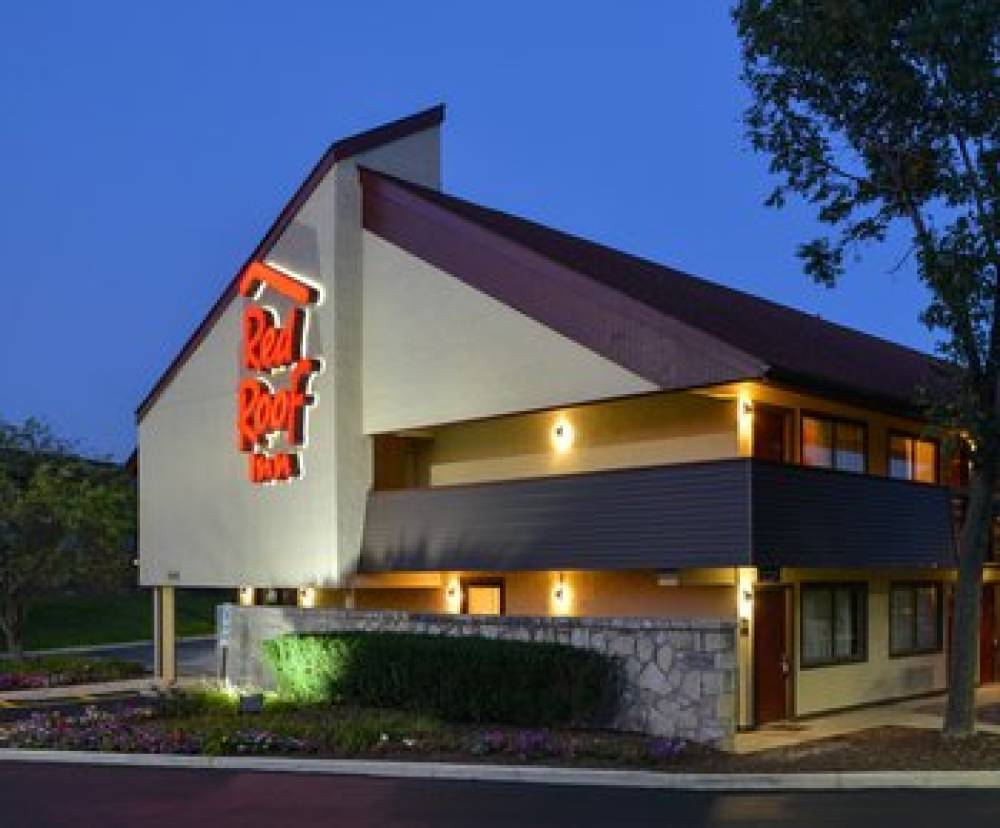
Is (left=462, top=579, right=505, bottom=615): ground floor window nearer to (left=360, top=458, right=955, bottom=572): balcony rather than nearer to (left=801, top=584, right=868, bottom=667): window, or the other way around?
(left=360, top=458, right=955, bottom=572): balcony

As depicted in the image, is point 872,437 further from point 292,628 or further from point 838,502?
point 292,628

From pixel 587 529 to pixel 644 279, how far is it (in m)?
6.45

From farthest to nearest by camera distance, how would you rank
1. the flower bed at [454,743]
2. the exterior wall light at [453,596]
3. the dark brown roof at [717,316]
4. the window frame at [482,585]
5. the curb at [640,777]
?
the exterior wall light at [453,596], the window frame at [482,585], the dark brown roof at [717,316], the flower bed at [454,743], the curb at [640,777]

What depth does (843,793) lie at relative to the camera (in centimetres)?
1376

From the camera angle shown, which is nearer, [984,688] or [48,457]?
[984,688]

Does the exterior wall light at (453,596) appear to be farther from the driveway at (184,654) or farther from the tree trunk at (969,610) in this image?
the tree trunk at (969,610)

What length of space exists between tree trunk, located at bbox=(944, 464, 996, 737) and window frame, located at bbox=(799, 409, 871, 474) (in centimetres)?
313

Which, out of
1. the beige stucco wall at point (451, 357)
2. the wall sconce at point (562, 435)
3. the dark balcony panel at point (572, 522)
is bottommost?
the dark balcony panel at point (572, 522)

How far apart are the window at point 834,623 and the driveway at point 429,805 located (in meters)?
7.64

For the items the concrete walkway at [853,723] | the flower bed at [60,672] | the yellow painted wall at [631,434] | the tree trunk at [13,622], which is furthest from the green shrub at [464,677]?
the tree trunk at [13,622]

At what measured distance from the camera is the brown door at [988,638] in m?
25.9

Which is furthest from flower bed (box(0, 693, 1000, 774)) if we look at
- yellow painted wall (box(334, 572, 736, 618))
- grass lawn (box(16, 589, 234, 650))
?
grass lawn (box(16, 589, 234, 650))

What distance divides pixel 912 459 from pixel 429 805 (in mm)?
14808

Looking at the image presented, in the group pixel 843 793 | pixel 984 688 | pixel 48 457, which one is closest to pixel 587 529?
pixel 843 793
